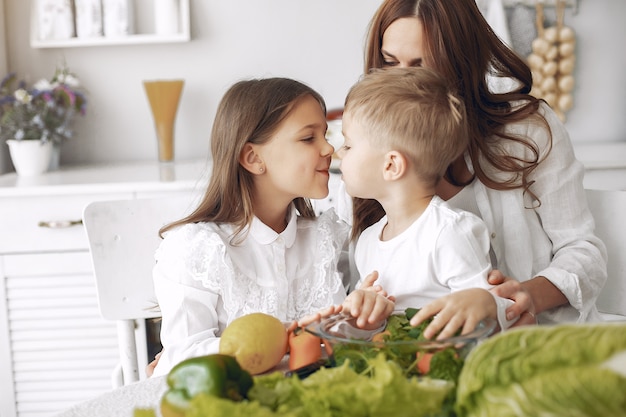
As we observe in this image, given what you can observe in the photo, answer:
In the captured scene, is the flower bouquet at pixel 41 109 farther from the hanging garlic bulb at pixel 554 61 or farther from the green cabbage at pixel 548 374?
the green cabbage at pixel 548 374

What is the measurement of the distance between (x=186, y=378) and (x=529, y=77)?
41.7 inches

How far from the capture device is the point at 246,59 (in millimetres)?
2965

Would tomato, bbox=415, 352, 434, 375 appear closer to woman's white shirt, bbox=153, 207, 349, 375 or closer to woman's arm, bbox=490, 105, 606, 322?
woman's white shirt, bbox=153, 207, 349, 375

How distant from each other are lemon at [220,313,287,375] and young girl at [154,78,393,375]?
393 mm

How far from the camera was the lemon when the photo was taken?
0.93 metres

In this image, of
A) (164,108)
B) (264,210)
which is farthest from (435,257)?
(164,108)

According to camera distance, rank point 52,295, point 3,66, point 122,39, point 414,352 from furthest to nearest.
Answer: point 3,66 → point 122,39 → point 52,295 → point 414,352

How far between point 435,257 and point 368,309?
0.31 metres

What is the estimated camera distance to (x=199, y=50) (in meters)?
2.97

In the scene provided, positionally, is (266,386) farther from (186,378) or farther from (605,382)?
(605,382)

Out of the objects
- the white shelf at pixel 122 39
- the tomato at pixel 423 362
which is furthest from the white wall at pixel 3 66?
the tomato at pixel 423 362

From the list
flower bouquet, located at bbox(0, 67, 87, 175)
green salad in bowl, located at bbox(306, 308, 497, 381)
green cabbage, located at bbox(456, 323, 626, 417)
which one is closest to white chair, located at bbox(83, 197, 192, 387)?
green salad in bowl, located at bbox(306, 308, 497, 381)

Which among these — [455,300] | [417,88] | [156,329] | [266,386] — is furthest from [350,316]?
[156,329]

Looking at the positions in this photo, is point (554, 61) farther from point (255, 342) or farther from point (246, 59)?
point (255, 342)
